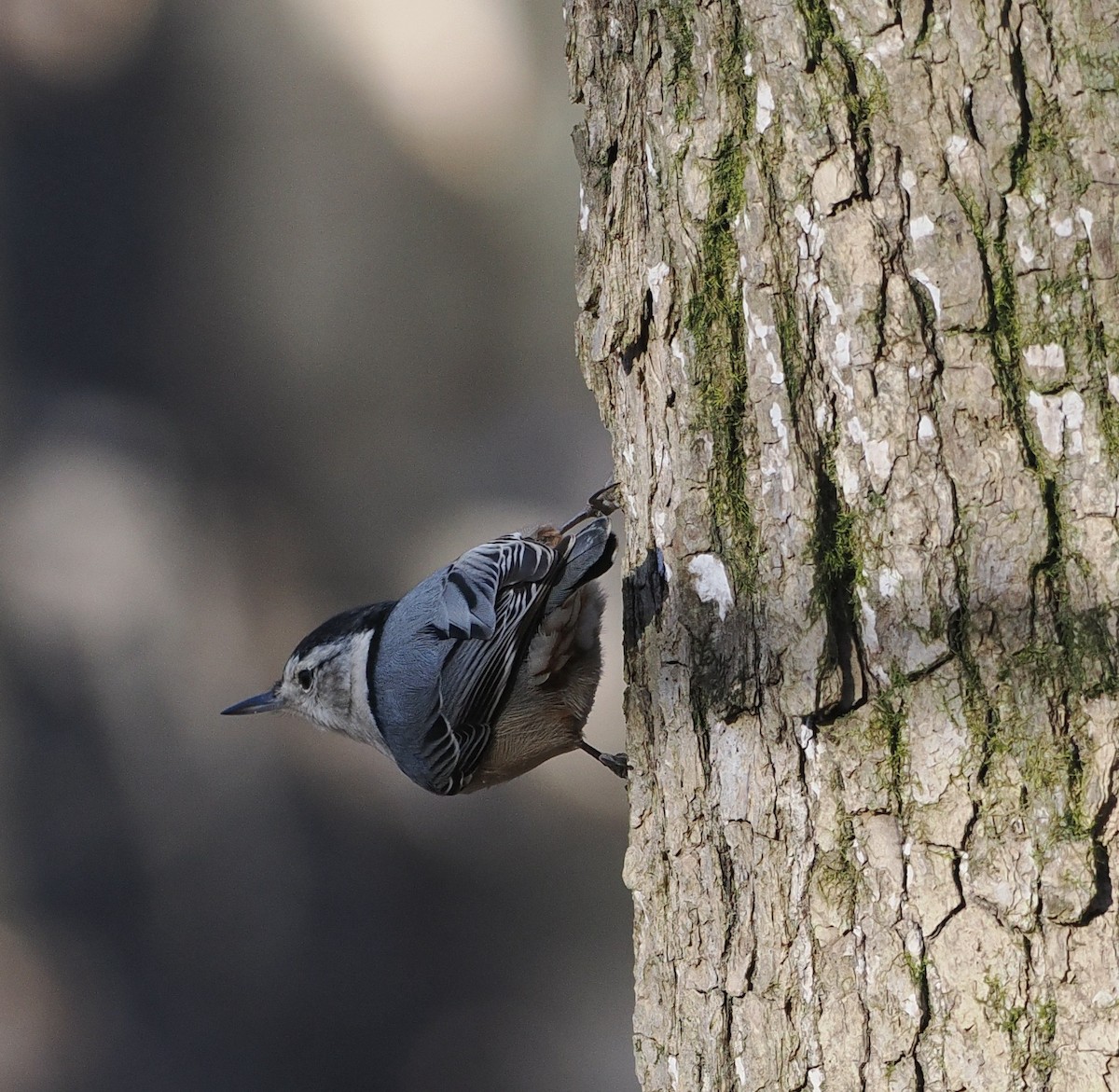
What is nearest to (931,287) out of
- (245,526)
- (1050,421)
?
(1050,421)

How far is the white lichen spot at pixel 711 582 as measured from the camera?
1393 millimetres

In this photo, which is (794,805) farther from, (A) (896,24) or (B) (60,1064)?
(B) (60,1064)

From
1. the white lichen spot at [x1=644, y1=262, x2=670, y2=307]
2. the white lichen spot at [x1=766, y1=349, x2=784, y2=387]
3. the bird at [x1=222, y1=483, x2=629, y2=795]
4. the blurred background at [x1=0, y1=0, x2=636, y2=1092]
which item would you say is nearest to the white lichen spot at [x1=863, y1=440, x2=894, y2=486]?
the white lichen spot at [x1=766, y1=349, x2=784, y2=387]

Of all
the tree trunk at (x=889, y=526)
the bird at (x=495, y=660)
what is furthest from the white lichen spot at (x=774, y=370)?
the bird at (x=495, y=660)

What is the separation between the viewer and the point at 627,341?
4.92ft

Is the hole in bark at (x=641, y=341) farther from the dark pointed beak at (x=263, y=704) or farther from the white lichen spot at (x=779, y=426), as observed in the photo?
the dark pointed beak at (x=263, y=704)

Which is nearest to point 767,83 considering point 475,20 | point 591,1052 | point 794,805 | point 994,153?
point 994,153

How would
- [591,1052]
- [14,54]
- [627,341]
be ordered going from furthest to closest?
1. [591,1052]
2. [14,54]
3. [627,341]

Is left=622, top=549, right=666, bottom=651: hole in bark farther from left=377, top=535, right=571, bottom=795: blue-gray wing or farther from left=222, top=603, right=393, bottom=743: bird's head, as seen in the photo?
left=222, top=603, right=393, bottom=743: bird's head

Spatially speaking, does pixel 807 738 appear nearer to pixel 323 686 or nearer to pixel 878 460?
pixel 878 460

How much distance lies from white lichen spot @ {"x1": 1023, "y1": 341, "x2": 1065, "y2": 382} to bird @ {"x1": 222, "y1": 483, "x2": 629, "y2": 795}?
3.81ft

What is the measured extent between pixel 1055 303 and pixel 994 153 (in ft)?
0.54

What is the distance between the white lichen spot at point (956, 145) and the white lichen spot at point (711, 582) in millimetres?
513

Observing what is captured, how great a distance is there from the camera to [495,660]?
2.39m
